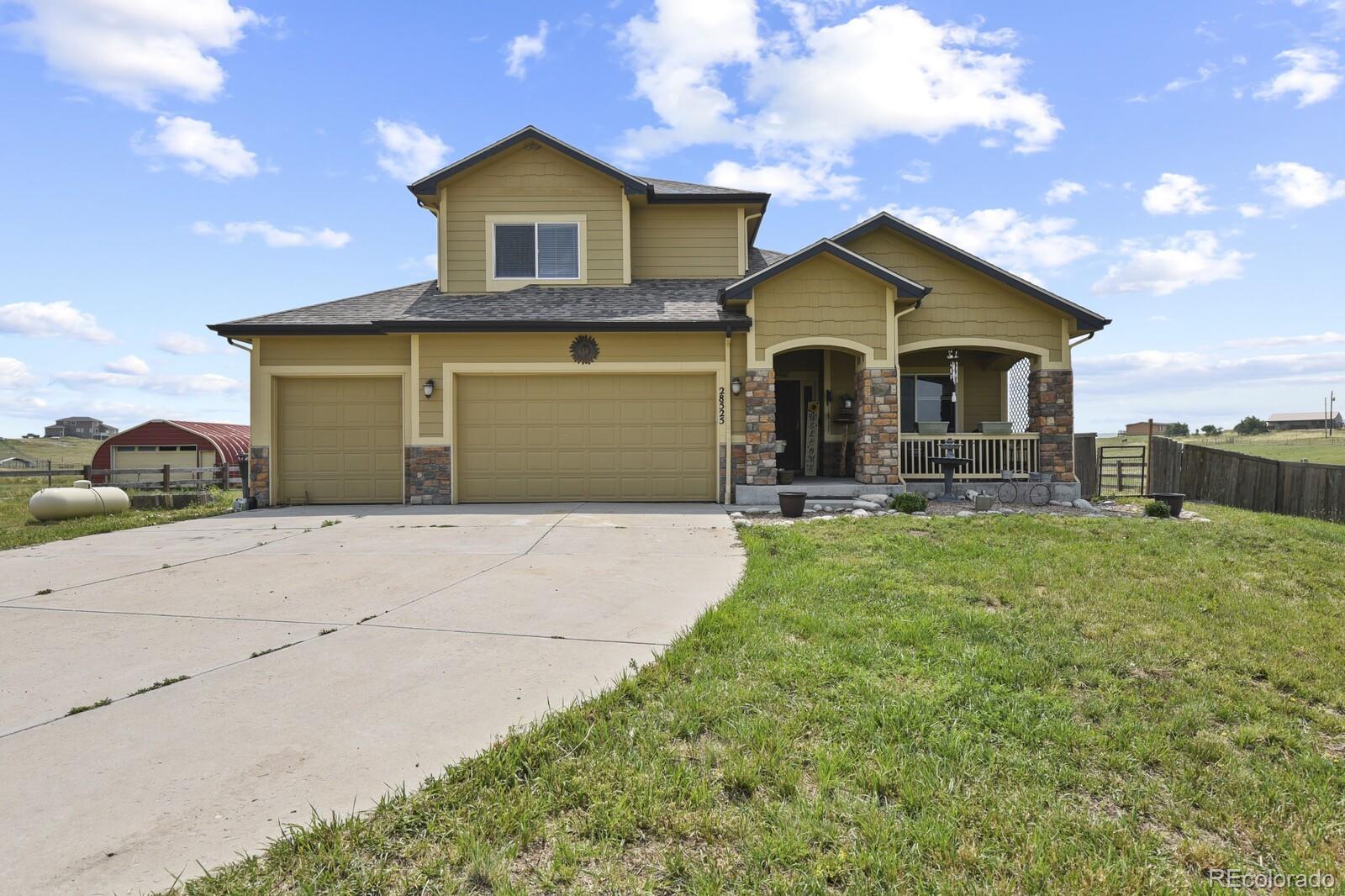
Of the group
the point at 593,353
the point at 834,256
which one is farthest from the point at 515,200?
the point at 834,256

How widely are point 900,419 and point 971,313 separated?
8.32 feet

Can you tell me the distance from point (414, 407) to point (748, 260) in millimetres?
8061

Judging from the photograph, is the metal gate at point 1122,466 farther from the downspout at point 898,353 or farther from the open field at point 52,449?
the open field at point 52,449

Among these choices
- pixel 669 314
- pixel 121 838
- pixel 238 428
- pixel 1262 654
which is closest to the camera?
pixel 121 838

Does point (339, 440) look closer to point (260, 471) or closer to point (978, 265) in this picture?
point (260, 471)

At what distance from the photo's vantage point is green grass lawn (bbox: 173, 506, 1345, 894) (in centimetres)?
225

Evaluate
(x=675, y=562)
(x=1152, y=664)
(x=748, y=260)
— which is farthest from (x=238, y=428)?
(x=1152, y=664)

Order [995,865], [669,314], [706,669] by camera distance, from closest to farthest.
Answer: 1. [995,865]
2. [706,669]
3. [669,314]

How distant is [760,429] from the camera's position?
11.9 meters

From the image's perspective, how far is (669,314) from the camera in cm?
1219

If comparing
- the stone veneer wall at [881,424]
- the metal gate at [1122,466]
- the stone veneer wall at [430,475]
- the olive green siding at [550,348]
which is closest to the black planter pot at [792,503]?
the stone veneer wall at [881,424]

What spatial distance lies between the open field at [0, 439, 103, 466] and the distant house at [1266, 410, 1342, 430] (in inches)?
4839

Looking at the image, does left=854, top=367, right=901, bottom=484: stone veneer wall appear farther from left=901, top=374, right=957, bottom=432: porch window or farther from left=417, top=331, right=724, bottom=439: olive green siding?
left=901, top=374, right=957, bottom=432: porch window

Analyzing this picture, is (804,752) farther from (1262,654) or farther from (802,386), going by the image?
(802,386)
